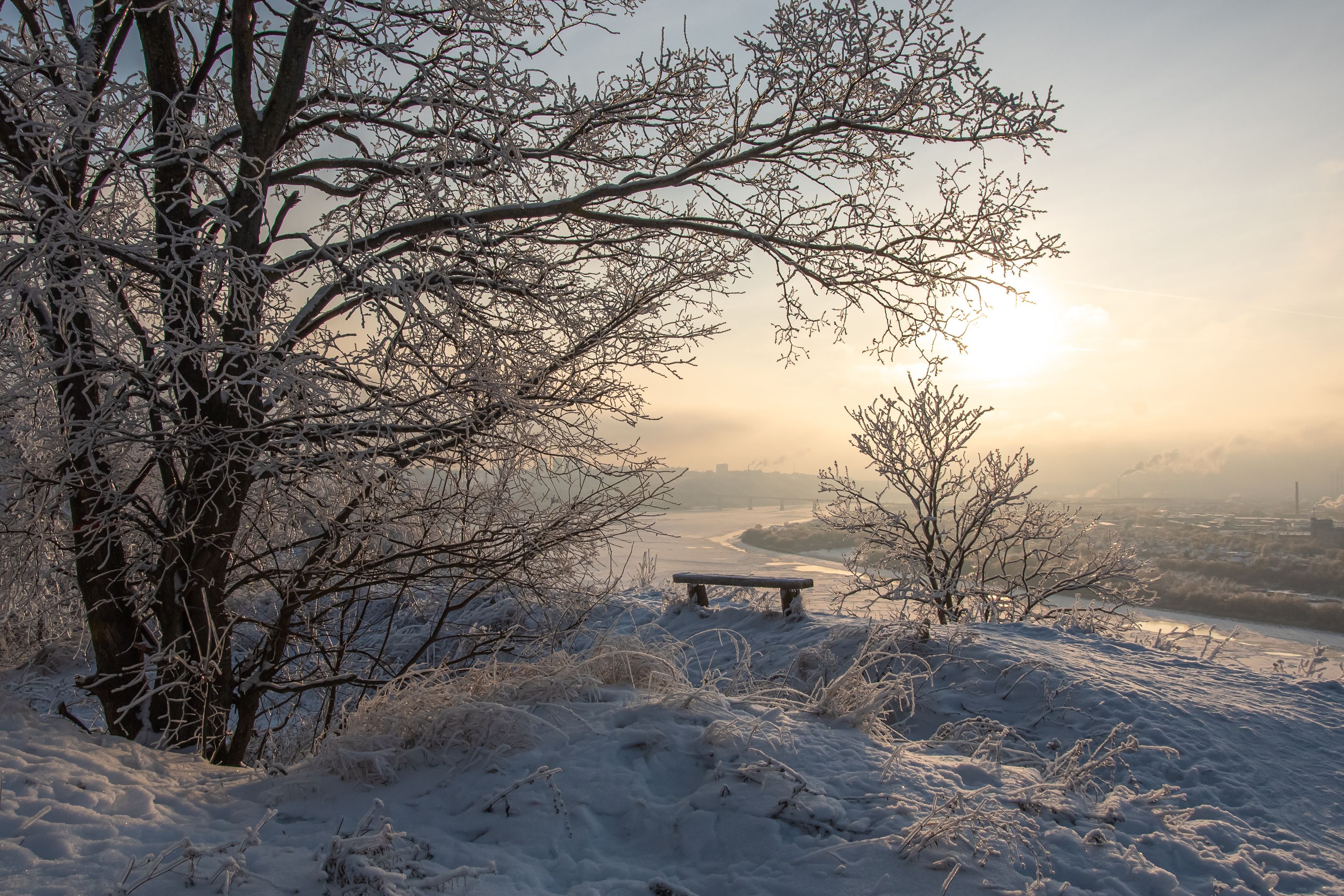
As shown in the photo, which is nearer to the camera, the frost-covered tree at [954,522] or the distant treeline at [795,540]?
the frost-covered tree at [954,522]

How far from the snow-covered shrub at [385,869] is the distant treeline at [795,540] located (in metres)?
47.6

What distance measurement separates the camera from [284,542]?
4969mm

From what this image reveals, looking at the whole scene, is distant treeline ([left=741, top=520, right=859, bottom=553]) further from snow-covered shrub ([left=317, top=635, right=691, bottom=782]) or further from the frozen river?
snow-covered shrub ([left=317, top=635, right=691, bottom=782])

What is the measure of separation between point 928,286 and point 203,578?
16.4 feet

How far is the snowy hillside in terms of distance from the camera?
2342 millimetres

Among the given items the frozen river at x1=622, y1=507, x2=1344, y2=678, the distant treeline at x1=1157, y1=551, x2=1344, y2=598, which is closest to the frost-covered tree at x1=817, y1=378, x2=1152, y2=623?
the frozen river at x1=622, y1=507, x2=1344, y2=678

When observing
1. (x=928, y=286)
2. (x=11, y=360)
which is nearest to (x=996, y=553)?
(x=928, y=286)

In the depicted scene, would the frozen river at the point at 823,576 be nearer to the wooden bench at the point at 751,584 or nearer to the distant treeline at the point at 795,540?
the wooden bench at the point at 751,584

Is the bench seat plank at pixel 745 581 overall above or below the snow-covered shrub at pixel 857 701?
below

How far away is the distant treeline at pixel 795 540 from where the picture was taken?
51406 millimetres

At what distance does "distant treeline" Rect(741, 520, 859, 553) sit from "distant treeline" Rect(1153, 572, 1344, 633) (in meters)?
19.9

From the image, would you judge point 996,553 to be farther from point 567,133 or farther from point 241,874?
point 241,874

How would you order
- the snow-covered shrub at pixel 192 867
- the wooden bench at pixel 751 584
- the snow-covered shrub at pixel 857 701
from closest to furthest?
the snow-covered shrub at pixel 192 867
the snow-covered shrub at pixel 857 701
the wooden bench at pixel 751 584

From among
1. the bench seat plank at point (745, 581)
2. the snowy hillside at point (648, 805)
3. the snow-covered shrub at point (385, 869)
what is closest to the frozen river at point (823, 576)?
the bench seat plank at point (745, 581)
